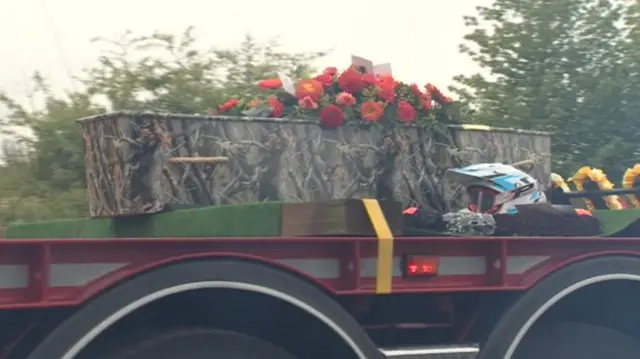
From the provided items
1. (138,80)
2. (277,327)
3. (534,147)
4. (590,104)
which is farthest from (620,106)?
(277,327)

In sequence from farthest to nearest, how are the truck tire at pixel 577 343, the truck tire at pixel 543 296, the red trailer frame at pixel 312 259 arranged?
the truck tire at pixel 577 343 → the truck tire at pixel 543 296 → the red trailer frame at pixel 312 259

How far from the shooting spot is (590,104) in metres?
10.8

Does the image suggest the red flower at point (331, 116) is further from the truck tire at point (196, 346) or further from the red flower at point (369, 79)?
the truck tire at point (196, 346)

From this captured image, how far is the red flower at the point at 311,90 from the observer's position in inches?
244

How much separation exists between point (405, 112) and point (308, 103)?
0.58m

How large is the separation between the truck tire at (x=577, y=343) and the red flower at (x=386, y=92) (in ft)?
5.82

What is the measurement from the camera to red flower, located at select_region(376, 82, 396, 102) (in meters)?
6.16

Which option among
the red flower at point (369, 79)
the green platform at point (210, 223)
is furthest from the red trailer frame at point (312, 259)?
the red flower at point (369, 79)

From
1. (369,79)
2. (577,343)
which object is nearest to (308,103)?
(369,79)

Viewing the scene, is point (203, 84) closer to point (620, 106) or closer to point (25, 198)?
point (25, 198)

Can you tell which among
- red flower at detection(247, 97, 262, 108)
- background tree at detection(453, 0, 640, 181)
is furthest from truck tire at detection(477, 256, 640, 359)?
background tree at detection(453, 0, 640, 181)

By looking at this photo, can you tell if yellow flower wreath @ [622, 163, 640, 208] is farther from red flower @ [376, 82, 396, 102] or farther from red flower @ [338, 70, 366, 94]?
red flower @ [338, 70, 366, 94]

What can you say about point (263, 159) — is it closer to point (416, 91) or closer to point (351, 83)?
point (351, 83)

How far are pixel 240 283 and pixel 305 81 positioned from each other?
96.7 inches
